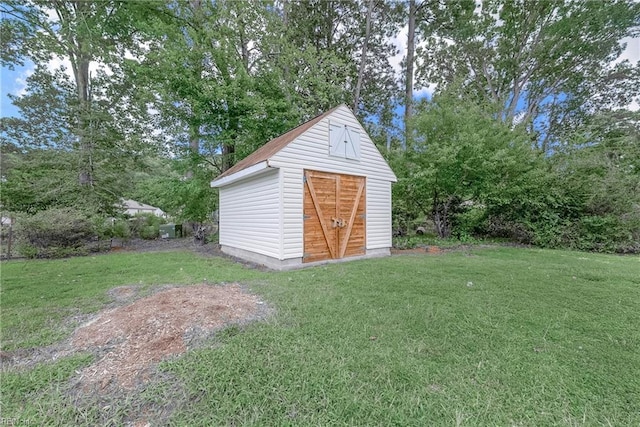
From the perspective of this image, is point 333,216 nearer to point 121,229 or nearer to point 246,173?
point 246,173

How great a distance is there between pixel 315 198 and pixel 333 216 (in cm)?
70

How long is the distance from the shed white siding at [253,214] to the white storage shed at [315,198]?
2 centimetres

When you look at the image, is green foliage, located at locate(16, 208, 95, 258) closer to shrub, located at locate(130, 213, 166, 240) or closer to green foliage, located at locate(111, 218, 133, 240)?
green foliage, located at locate(111, 218, 133, 240)

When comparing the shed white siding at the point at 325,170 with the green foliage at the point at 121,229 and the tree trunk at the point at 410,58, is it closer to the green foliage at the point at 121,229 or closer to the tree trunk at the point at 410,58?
the tree trunk at the point at 410,58

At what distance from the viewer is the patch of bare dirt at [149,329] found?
77.9 inches

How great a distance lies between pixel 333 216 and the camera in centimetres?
649

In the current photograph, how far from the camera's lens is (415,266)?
5.64 meters

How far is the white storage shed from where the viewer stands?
5.81m

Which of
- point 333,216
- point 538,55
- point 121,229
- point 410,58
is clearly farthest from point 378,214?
point 538,55

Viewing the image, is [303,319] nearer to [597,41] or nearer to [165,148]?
[165,148]

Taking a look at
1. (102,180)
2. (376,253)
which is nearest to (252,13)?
(102,180)

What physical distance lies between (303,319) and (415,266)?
11.8 ft

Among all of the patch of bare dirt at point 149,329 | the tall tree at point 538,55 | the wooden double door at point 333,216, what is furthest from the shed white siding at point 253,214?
the tall tree at point 538,55

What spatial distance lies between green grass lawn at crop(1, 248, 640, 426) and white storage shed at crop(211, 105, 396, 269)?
2.05 meters
